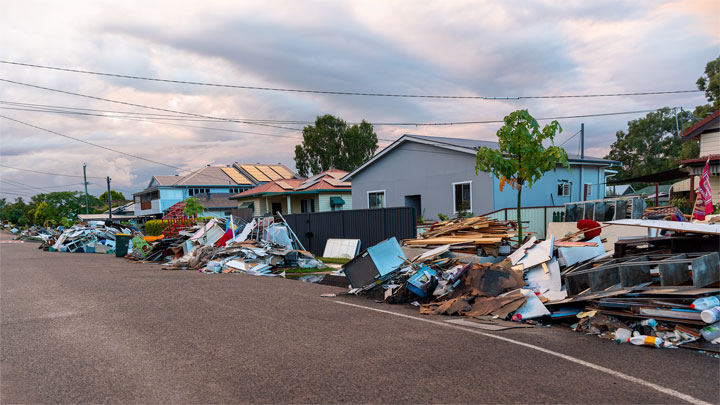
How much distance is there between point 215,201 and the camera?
50.6 meters

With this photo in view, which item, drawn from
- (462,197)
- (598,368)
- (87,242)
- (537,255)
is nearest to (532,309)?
(537,255)

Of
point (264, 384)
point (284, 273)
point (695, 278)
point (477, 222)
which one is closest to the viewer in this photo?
point (264, 384)

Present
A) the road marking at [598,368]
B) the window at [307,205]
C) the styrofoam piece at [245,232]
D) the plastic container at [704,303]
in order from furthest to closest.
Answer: the window at [307,205]
the styrofoam piece at [245,232]
the plastic container at [704,303]
the road marking at [598,368]

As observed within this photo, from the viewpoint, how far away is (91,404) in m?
4.06

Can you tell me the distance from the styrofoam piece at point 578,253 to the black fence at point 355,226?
6932 millimetres

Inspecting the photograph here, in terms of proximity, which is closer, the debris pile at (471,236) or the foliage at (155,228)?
the debris pile at (471,236)

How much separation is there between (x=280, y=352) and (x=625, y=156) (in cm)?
5767

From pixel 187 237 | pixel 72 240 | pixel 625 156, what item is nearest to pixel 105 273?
pixel 187 237

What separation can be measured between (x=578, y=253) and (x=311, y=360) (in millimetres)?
6340

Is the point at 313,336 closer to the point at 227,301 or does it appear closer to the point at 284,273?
the point at 227,301

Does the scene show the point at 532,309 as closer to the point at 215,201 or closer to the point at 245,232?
the point at 245,232

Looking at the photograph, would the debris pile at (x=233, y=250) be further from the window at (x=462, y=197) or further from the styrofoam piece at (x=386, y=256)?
the window at (x=462, y=197)

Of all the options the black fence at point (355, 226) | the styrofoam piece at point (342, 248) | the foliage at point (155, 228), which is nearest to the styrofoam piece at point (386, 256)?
the black fence at point (355, 226)

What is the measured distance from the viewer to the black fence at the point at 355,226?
15.8 meters
